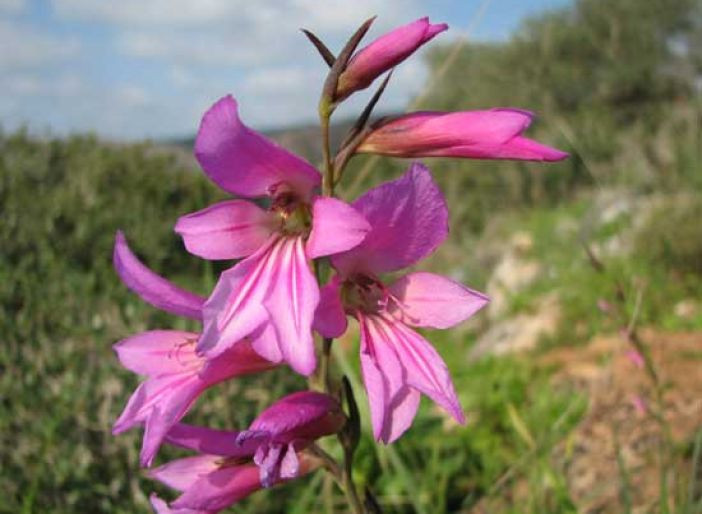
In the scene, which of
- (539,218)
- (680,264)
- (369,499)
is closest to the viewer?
(369,499)

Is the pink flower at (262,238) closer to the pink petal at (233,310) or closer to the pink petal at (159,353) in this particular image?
the pink petal at (233,310)

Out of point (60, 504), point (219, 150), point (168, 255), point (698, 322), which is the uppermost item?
point (219, 150)

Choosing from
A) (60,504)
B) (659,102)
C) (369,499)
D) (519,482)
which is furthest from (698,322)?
(659,102)

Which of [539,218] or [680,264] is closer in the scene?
[680,264]

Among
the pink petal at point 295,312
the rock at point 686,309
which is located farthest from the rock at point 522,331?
the pink petal at point 295,312

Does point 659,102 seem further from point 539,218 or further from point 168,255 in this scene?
point 168,255

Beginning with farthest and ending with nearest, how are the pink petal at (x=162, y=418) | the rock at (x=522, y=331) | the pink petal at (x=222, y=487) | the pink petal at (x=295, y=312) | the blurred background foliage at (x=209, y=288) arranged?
the rock at (x=522, y=331), the blurred background foliage at (x=209, y=288), the pink petal at (x=222, y=487), the pink petal at (x=162, y=418), the pink petal at (x=295, y=312)

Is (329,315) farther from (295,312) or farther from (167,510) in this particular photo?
(167,510)
